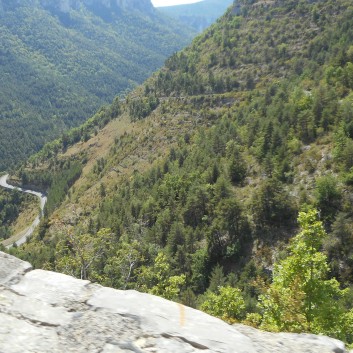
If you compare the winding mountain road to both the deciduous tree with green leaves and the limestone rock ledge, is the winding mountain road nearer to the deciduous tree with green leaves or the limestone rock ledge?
the deciduous tree with green leaves

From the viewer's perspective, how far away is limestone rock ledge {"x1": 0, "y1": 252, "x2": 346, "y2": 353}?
8500 mm

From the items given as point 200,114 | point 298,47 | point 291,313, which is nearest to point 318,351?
point 291,313

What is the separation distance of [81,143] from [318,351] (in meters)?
181

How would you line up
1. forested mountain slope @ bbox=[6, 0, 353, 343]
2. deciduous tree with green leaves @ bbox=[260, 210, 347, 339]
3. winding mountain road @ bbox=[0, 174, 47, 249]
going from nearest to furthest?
deciduous tree with green leaves @ bbox=[260, 210, 347, 339] < forested mountain slope @ bbox=[6, 0, 353, 343] < winding mountain road @ bbox=[0, 174, 47, 249]

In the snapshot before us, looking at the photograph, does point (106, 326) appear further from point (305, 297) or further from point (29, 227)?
point (29, 227)

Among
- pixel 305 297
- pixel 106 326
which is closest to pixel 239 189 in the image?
pixel 305 297

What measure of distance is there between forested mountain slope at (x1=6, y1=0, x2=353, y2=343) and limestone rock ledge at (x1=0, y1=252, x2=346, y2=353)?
419cm

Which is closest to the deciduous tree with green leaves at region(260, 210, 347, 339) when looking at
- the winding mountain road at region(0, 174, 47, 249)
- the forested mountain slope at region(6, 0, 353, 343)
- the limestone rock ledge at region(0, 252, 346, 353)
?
the forested mountain slope at region(6, 0, 353, 343)

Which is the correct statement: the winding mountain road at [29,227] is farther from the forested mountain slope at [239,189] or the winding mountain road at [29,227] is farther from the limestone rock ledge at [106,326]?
the limestone rock ledge at [106,326]

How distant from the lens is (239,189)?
62.8m

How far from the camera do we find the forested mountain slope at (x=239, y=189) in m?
27.9

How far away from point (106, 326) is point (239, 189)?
55.3m

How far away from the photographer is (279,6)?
160500 mm

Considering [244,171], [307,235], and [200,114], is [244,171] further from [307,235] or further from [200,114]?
[200,114]
